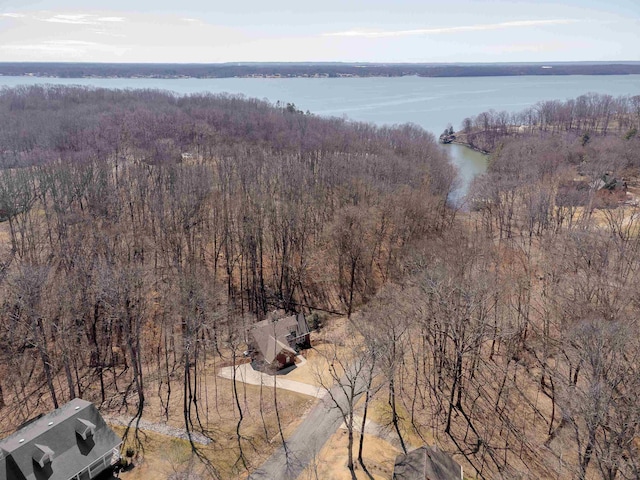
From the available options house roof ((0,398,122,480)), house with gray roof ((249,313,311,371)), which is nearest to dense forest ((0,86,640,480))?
house with gray roof ((249,313,311,371))

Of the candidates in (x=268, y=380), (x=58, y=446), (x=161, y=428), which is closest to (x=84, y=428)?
(x=58, y=446)

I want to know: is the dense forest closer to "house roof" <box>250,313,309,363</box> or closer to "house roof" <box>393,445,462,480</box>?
"house roof" <box>250,313,309,363</box>

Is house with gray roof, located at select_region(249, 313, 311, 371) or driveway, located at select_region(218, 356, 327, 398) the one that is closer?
driveway, located at select_region(218, 356, 327, 398)

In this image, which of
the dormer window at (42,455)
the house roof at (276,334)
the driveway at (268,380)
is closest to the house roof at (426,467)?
the driveway at (268,380)

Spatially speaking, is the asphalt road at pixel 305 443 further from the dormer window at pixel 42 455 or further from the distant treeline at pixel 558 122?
the distant treeline at pixel 558 122

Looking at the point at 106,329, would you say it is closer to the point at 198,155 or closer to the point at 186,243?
the point at 186,243

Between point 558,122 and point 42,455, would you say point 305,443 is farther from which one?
point 558,122

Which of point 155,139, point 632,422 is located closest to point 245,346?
point 632,422
